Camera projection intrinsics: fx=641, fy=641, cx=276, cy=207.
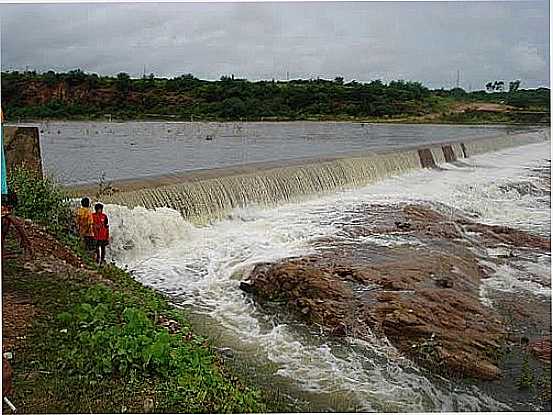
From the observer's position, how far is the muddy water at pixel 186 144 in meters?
11.6

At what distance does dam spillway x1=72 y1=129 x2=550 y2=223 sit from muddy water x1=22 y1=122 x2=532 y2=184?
1.51 m

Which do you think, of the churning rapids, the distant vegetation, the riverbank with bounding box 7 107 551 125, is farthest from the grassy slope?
the riverbank with bounding box 7 107 551 125

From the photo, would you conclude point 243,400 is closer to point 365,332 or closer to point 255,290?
point 365,332

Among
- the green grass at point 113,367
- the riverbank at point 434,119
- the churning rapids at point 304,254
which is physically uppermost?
the riverbank at point 434,119

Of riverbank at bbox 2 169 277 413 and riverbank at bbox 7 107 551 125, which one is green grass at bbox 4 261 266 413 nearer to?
riverbank at bbox 2 169 277 413

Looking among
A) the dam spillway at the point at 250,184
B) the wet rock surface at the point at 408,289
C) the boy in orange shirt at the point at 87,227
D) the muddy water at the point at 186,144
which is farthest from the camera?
the muddy water at the point at 186,144

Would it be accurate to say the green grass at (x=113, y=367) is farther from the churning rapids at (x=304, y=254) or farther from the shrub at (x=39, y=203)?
the shrub at (x=39, y=203)

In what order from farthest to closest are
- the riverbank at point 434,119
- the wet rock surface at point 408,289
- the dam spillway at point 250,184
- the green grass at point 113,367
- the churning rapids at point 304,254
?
the riverbank at point 434,119 → the dam spillway at point 250,184 → the wet rock surface at point 408,289 → the churning rapids at point 304,254 → the green grass at point 113,367

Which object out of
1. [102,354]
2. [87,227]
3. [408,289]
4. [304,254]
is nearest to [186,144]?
[304,254]

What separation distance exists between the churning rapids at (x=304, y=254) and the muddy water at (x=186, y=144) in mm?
3113

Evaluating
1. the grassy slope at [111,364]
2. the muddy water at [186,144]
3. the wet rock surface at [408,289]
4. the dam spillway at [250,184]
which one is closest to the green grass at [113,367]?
the grassy slope at [111,364]

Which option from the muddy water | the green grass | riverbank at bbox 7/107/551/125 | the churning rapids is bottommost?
the churning rapids

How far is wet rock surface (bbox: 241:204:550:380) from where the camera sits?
3941 mm

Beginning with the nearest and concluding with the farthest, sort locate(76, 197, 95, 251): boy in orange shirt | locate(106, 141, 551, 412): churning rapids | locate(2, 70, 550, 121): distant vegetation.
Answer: locate(106, 141, 551, 412): churning rapids → locate(76, 197, 95, 251): boy in orange shirt → locate(2, 70, 550, 121): distant vegetation
